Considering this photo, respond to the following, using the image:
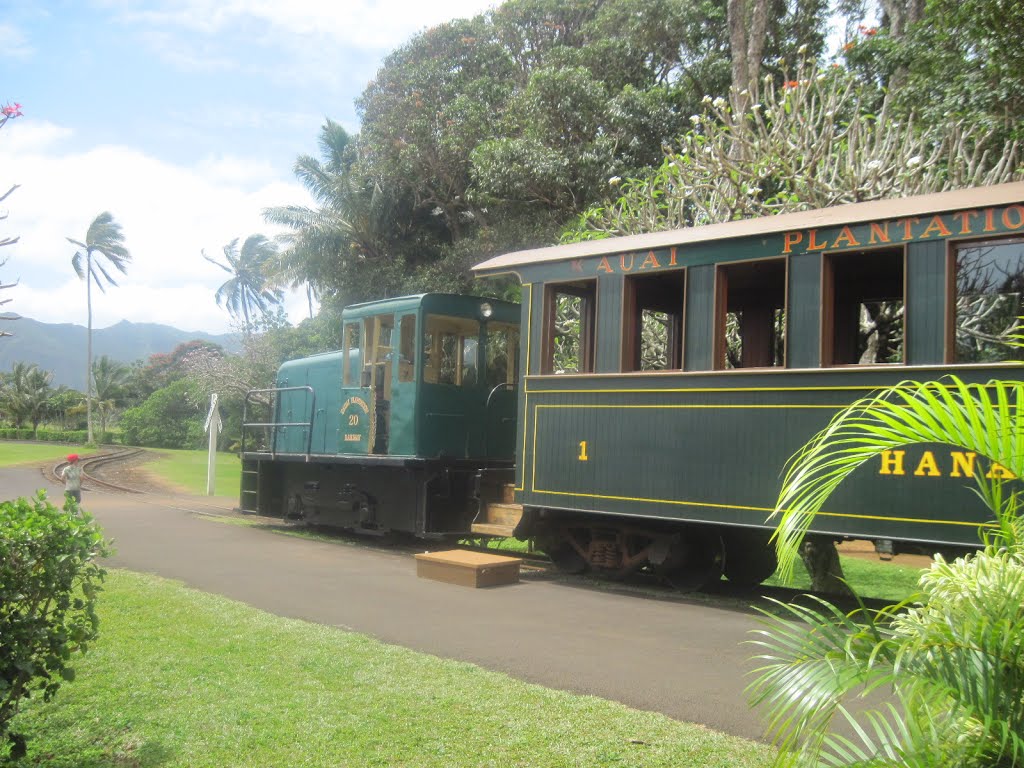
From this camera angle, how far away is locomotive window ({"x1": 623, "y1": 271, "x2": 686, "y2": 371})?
8.20 m

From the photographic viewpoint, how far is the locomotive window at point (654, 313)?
26.9ft

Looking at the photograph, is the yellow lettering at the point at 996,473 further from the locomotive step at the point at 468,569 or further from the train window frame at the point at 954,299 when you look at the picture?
the locomotive step at the point at 468,569

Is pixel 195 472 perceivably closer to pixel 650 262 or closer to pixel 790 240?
pixel 650 262

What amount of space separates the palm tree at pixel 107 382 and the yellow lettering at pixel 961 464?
48.1m

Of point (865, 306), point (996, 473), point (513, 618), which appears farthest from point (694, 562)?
point (996, 473)

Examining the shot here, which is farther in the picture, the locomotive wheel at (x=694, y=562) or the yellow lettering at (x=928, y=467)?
the locomotive wheel at (x=694, y=562)

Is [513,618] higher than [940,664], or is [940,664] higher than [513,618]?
[940,664]

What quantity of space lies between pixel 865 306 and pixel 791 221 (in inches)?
45.4

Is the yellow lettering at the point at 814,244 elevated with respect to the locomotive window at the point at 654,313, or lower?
elevated

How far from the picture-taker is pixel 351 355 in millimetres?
11695

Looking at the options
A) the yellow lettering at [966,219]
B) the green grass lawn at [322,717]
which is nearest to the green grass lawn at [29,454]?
the green grass lawn at [322,717]

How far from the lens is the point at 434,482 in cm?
1045

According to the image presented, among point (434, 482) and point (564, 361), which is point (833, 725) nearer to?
point (434, 482)

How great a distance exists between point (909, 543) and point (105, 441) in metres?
45.0
